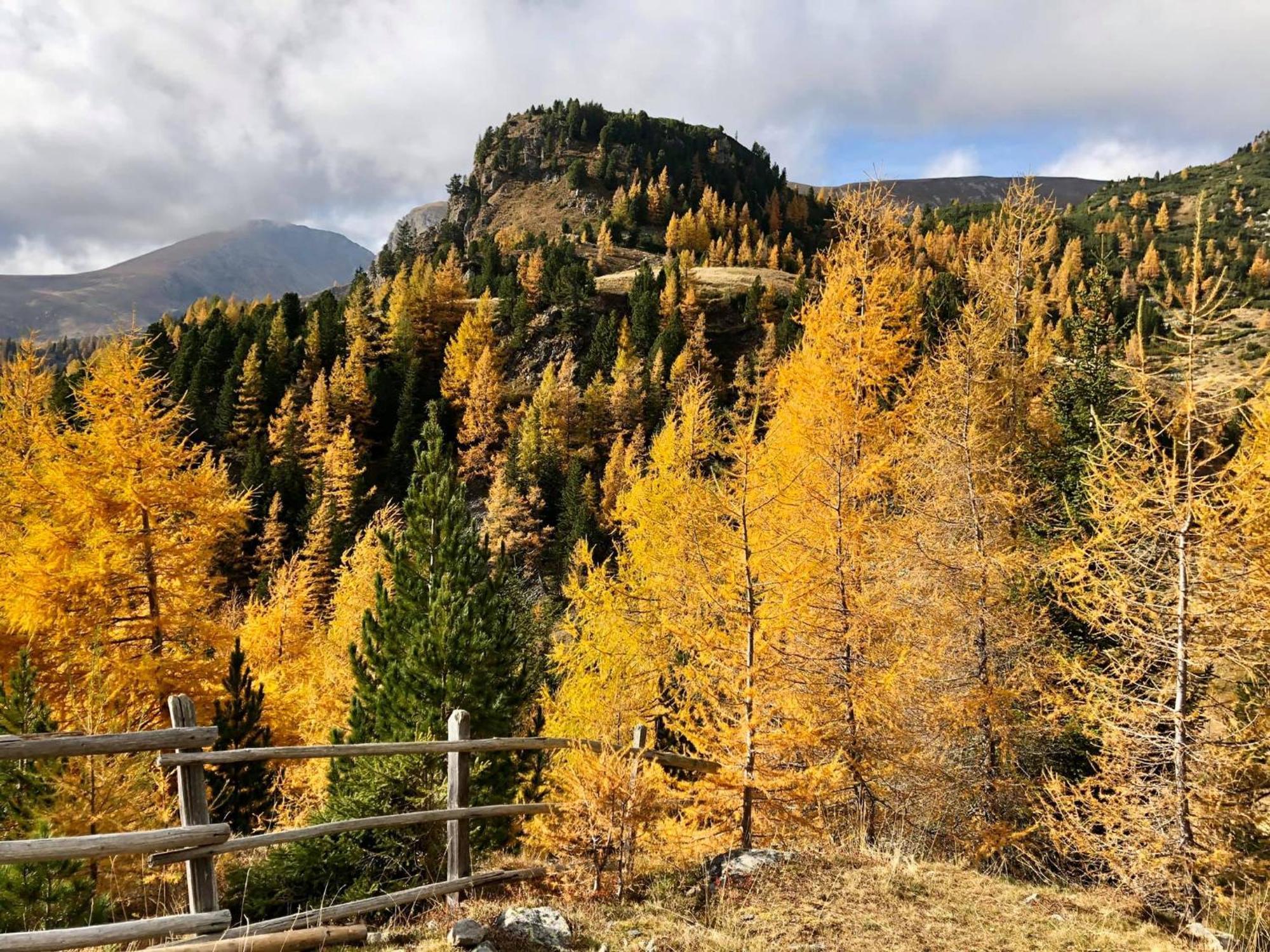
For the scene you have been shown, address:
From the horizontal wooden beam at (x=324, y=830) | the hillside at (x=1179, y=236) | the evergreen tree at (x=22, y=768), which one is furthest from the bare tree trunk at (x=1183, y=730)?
the hillside at (x=1179, y=236)

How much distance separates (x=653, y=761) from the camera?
7.25m

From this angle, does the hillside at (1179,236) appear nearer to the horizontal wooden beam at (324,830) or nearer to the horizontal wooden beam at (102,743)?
the horizontal wooden beam at (324,830)

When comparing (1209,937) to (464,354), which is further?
(464,354)

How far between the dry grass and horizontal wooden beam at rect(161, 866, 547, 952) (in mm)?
155

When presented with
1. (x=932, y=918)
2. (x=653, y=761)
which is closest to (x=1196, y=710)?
(x=932, y=918)

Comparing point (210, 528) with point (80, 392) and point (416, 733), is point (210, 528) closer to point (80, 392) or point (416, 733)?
point (80, 392)

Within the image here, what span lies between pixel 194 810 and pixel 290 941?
48.4 inches

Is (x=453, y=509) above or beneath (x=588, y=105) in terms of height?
beneath

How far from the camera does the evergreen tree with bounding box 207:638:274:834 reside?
Result: 1426 centimetres

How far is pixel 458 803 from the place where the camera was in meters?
6.66

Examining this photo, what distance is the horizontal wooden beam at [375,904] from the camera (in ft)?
16.4

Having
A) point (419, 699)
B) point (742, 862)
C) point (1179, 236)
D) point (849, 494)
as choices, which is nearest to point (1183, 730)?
point (849, 494)

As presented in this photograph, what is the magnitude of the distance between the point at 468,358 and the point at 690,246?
64.3 m

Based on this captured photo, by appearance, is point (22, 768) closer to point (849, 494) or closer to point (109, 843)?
point (109, 843)
